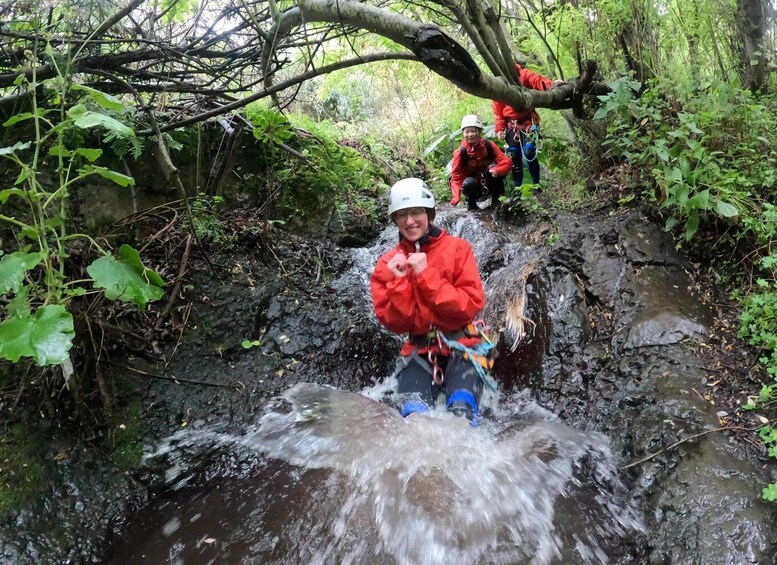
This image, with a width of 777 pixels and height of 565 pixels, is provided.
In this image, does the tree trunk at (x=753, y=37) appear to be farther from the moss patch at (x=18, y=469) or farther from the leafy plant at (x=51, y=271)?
the moss patch at (x=18, y=469)

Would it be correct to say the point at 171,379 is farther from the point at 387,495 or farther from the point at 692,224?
the point at 692,224

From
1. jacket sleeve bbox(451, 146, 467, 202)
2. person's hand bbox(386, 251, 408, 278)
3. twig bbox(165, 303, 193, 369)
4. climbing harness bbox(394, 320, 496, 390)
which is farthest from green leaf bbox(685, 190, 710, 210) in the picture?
twig bbox(165, 303, 193, 369)

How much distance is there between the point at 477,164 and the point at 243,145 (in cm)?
335

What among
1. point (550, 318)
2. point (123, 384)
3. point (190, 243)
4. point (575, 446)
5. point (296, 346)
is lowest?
point (575, 446)

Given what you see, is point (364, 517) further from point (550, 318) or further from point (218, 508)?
point (550, 318)

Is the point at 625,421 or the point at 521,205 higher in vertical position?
the point at 521,205

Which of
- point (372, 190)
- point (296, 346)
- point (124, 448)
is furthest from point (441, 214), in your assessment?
point (124, 448)

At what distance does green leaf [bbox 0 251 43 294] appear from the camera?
1862 millimetres

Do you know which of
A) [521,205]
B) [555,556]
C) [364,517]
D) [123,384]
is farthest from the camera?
[521,205]

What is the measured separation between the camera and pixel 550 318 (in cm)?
392

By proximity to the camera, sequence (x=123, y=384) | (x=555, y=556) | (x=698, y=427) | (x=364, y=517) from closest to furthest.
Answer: (x=555, y=556) → (x=364, y=517) → (x=698, y=427) → (x=123, y=384)

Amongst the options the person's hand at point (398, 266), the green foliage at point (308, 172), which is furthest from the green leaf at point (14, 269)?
the green foliage at point (308, 172)

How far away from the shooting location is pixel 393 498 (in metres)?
2.61

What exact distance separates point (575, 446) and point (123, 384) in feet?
9.84
